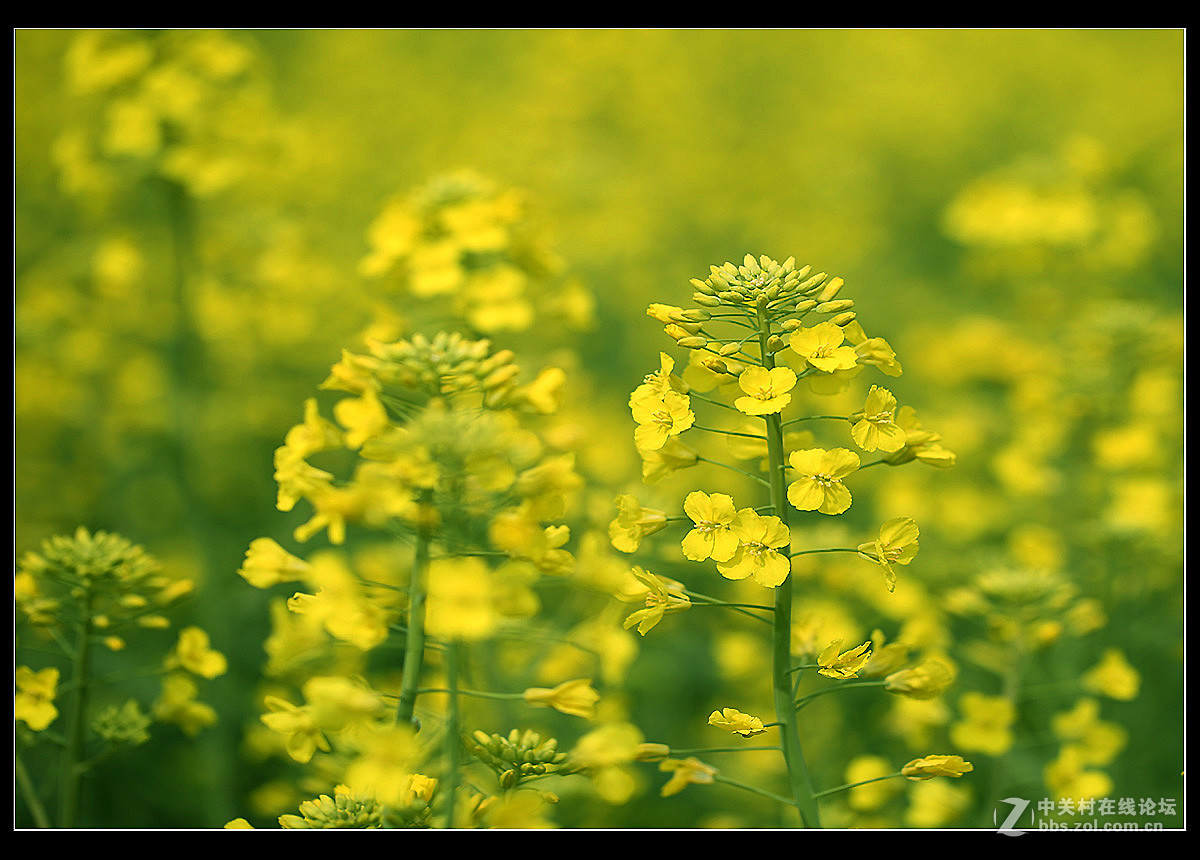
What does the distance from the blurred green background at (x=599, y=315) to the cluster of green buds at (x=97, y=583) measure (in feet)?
4.45

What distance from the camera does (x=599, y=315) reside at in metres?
7.11

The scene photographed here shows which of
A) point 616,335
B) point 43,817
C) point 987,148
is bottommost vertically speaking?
point 43,817

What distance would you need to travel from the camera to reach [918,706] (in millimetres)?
3572

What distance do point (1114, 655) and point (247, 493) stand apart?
14.5 feet

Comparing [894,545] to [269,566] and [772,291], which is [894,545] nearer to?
[772,291]

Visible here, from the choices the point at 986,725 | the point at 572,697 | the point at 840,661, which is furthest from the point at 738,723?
the point at 986,725

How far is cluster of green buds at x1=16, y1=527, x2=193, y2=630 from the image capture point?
2.85m

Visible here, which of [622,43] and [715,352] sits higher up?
[622,43]

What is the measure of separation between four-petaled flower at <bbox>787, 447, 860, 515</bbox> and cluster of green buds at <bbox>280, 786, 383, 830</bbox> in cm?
130

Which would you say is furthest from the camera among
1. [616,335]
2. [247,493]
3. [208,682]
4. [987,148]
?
[987,148]

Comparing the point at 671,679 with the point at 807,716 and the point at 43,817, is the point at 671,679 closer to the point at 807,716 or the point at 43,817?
the point at 807,716

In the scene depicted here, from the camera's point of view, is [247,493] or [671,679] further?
[247,493]

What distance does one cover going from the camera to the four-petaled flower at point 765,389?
89.0 inches
